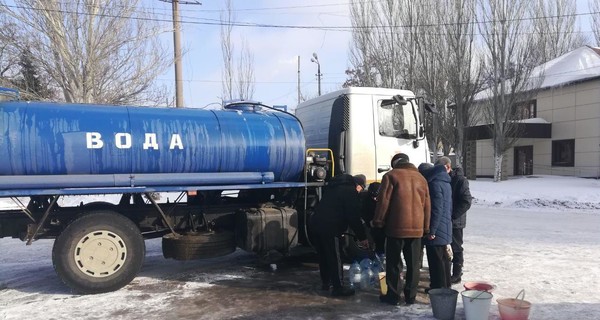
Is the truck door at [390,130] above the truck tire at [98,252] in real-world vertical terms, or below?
above

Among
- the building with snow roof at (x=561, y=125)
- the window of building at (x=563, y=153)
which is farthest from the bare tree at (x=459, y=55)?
the window of building at (x=563, y=153)

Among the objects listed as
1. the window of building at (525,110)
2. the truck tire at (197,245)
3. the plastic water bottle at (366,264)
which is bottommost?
the plastic water bottle at (366,264)

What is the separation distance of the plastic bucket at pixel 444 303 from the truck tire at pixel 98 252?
3.79m

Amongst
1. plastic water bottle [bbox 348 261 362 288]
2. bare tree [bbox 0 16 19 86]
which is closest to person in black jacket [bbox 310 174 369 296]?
plastic water bottle [bbox 348 261 362 288]

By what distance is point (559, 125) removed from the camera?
2552cm

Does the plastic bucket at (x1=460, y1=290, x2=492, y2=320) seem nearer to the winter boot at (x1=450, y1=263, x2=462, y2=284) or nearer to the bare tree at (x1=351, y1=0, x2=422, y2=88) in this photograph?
the winter boot at (x1=450, y1=263, x2=462, y2=284)

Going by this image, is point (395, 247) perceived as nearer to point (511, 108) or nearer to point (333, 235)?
point (333, 235)

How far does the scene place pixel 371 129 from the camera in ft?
25.6

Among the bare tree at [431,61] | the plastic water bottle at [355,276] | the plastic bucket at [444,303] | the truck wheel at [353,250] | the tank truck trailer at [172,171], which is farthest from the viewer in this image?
the bare tree at [431,61]

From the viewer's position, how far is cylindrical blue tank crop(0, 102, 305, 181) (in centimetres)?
571

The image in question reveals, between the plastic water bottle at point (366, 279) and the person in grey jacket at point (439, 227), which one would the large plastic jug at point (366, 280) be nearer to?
the plastic water bottle at point (366, 279)

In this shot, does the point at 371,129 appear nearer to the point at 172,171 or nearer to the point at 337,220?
the point at 337,220

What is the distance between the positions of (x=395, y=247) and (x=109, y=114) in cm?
394

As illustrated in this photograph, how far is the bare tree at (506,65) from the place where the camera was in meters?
25.1
